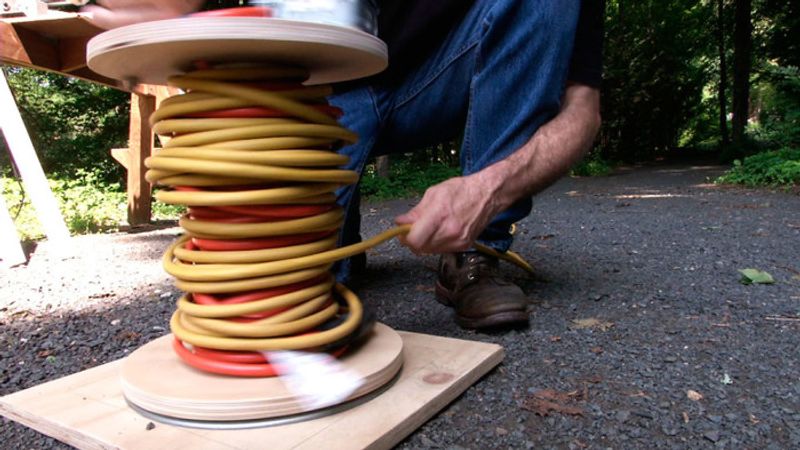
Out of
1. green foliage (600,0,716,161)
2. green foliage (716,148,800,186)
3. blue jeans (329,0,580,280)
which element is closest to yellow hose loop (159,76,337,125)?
blue jeans (329,0,580,280)

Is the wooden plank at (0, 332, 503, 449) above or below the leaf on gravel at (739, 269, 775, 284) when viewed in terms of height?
above

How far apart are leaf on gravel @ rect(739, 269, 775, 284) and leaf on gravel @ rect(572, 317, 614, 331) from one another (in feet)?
2.58

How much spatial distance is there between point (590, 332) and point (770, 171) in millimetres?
6223

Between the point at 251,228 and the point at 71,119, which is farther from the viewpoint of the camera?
the point at 71,119

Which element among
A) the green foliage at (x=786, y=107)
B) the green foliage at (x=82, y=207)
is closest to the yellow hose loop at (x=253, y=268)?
the green foliage at (x=82, y=207)

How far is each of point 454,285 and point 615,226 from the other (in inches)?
85.6

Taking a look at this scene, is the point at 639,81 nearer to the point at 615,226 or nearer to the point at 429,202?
the point at 615,226

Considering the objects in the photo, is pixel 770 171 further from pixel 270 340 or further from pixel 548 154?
pixel 270 340

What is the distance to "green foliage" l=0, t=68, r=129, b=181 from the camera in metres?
9.05

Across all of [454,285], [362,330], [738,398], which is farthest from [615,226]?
[362,330]

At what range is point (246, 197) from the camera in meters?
1.01

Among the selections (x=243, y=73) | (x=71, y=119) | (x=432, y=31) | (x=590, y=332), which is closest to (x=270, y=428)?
(x=243, y=73)

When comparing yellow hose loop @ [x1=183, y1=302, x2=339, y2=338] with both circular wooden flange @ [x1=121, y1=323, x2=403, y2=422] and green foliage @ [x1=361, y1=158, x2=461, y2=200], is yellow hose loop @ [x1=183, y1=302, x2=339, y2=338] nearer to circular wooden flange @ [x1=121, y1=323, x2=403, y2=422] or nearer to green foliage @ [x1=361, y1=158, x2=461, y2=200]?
circular wooden flange @ [x1=121, y1=323, x2=403, y2=422]

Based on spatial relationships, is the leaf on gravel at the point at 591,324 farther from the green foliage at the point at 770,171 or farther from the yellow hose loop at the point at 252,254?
the green foliage at the point at 770,171
